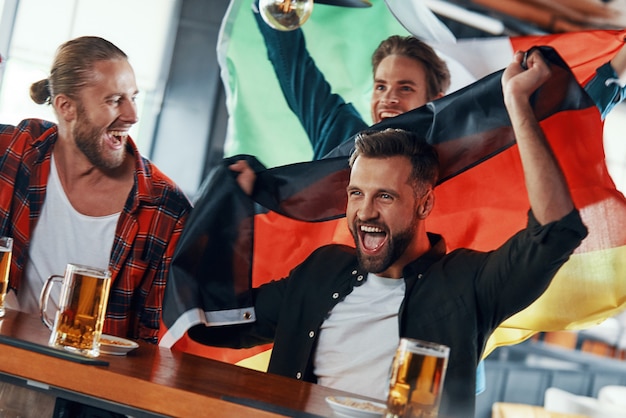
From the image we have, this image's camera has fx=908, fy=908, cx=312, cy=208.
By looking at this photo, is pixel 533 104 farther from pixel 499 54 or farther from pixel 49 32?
pixel 49 32

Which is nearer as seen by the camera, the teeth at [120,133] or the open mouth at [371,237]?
the open mouth at [371,237]

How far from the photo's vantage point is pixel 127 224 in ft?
11.1

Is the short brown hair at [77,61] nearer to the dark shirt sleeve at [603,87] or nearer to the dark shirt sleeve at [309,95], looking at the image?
the dark shirt sleeve at [309,95]

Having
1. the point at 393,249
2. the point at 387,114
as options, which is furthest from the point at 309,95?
the point at 393,249

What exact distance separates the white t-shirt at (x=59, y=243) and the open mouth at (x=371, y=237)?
3.43 feet

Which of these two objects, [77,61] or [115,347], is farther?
[77,61]

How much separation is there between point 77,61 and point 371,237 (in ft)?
4.74

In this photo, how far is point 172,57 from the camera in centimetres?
493

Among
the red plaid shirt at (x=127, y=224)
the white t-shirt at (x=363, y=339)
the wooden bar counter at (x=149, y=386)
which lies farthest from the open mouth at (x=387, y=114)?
the wooden bar counter at (x=149, y=386)

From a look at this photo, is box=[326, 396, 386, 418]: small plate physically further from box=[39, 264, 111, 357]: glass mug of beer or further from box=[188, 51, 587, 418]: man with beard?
box=[188, 51, 587, 418]: man with beard

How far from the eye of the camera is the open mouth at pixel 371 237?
111 inches

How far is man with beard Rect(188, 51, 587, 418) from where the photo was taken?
8.45 ft

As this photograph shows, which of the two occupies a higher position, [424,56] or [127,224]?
[424,56]

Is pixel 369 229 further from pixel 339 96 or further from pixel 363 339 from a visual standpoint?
pixel 339 96
